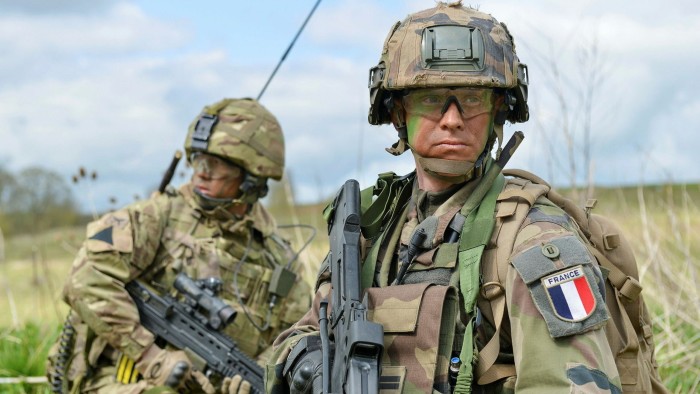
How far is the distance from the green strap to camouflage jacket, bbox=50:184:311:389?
11.1 ft

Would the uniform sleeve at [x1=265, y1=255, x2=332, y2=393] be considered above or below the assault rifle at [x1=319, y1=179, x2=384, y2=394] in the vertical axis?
below

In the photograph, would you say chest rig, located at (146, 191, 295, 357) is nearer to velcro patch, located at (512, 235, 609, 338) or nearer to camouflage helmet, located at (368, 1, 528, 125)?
camouflage helmet, located at (368, 1, 528, 125)

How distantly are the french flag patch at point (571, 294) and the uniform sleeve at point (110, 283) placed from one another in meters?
3.74

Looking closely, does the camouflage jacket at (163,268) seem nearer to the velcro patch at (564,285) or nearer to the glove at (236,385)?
the glove at (236,385)

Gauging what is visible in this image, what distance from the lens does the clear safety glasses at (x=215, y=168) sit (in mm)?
6777

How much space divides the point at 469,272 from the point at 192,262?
360cm

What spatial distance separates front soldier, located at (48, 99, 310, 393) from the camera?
6.15 m

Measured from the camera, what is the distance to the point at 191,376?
6156 mm

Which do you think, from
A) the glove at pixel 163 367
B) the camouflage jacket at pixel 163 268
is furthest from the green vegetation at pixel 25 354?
the glove at pixel 163 367

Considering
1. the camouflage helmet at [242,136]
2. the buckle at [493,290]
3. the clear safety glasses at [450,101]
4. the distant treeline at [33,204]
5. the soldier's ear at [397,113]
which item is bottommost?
the distant treeline at [33,204]

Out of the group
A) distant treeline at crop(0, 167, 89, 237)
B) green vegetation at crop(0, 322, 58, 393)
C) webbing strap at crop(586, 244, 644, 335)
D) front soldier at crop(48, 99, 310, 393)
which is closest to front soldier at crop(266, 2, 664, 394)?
webbing strap at crop(586, 244, 644, 335)

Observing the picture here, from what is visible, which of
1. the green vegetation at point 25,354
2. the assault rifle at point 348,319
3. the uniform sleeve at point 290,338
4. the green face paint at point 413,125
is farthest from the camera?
the green vegetation at point 25,354

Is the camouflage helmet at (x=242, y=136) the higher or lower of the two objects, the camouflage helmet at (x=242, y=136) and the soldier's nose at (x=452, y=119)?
the lower

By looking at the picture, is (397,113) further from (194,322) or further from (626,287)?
(194,322)
